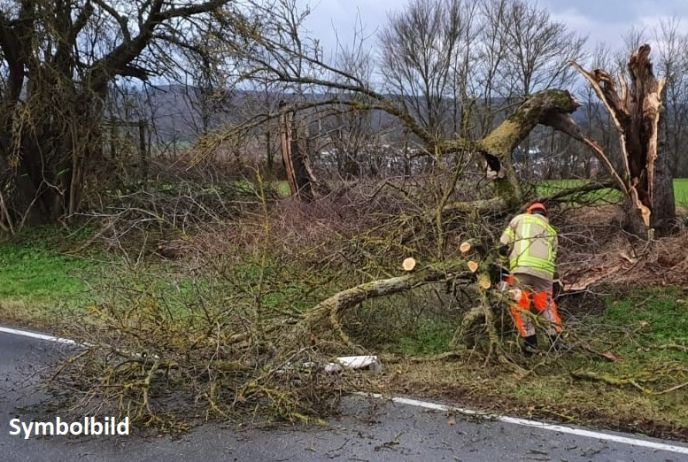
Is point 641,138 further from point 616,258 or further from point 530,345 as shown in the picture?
point 530,345

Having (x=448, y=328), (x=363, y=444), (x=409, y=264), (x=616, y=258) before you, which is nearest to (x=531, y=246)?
(x=409, y=264)

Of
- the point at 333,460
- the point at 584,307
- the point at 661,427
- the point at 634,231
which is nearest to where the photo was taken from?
the point at 333,460

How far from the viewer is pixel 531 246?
7.19m

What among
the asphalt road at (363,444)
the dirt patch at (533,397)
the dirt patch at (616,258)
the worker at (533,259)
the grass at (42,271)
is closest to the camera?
the asphalt road at (363,444)

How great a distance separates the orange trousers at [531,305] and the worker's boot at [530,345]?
51 mm

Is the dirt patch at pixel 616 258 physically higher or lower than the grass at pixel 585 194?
lower

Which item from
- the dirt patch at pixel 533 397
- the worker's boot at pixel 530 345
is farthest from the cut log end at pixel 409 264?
the worker's boot at pixel 530 345

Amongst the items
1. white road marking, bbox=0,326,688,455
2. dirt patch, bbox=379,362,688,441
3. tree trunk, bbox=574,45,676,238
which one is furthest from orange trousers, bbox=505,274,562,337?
tree trunk, bbox=574,45,676,238

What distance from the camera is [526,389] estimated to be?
5.95 metres

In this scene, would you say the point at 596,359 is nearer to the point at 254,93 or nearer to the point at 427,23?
the point at 254,93

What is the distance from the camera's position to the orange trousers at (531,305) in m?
6.61

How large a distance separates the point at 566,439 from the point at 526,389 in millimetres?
997

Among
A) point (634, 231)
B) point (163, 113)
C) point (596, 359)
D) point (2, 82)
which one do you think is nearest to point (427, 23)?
point (163, 113)

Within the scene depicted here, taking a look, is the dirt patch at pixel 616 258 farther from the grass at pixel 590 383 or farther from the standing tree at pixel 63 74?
the standing tree at pixel 63 74
